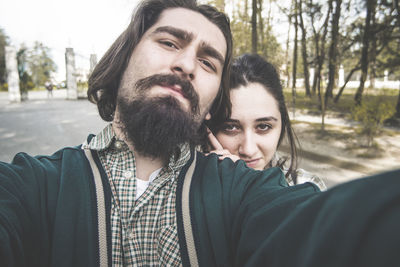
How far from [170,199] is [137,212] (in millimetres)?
173

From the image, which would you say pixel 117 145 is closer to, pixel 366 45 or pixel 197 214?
pixel 197 214

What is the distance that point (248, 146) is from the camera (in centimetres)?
194

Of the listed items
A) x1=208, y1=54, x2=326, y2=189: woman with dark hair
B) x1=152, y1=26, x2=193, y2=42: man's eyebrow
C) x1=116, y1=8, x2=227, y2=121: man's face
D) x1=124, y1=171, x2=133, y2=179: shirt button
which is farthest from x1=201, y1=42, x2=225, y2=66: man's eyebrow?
x1=124, y1=171, x2=133, y2=179: shirt button

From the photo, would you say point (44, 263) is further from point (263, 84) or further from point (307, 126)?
point (307, 126)

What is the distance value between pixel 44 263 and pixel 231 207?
0.85m

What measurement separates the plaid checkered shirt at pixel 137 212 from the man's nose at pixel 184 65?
572 millimetres

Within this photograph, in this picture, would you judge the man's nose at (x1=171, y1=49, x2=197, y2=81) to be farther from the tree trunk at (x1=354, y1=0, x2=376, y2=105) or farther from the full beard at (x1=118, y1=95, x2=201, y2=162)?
the tree trunk at (x1=354, y1=0, x2=376, y2=105)

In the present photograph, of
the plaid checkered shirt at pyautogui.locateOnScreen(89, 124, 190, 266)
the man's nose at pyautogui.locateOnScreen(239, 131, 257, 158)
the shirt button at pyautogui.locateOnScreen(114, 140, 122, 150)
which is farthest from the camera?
the man's nose at pyautogui.locateOnScreen(239, 131, 257, 158)

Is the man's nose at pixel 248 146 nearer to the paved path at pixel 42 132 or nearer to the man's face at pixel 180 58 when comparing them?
the man's face at pixel 180 58

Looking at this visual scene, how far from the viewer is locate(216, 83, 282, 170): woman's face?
78.0 inches

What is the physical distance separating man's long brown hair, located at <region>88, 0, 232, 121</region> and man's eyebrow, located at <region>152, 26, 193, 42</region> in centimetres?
23

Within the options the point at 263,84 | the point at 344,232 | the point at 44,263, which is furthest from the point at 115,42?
the point at 344,232

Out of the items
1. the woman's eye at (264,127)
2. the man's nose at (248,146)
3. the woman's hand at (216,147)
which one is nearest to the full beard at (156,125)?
the woman's hand at (216,147)

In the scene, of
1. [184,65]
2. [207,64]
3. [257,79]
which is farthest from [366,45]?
[184,65]
